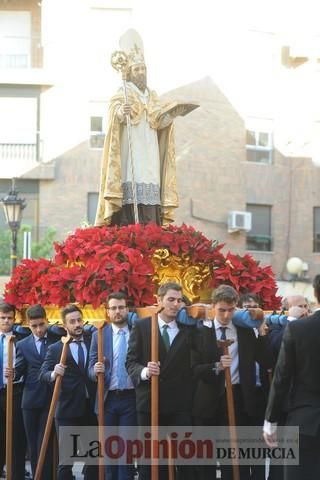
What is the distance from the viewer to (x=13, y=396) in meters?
11.5

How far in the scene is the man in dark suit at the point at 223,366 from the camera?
9578 millimetres

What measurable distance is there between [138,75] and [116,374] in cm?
453

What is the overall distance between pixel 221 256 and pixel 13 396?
281cm

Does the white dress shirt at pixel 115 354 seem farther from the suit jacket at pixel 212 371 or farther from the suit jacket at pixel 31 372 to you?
the suit jacket at pixel 31 372

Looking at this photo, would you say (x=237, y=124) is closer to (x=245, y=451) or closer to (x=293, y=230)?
(x=293, y=230)

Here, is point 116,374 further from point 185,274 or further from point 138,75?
point 138,75

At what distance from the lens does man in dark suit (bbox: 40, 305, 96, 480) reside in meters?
10.5

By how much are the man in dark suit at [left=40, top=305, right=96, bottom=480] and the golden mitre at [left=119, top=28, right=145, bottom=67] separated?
13.3 ft

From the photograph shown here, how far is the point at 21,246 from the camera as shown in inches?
1315

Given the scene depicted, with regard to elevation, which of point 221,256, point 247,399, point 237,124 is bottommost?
point 247,399

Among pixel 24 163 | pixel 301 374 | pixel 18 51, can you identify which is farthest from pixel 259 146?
pixel 301 374

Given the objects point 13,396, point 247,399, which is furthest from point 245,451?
point 13,396

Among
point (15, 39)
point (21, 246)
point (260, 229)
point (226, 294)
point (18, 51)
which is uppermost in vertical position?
point (15, 39)

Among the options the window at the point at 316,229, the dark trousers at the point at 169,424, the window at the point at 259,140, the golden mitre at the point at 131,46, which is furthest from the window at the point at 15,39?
the dark trousers at the point at 169,424
